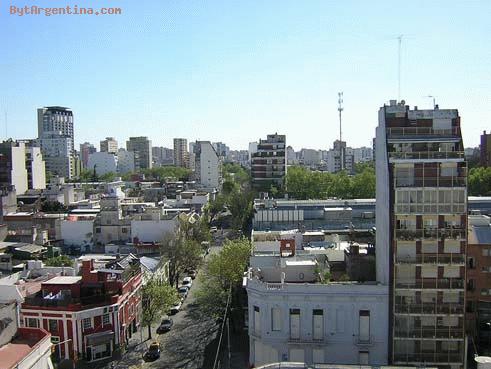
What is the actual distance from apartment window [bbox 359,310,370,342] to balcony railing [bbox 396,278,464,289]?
266 centimetres

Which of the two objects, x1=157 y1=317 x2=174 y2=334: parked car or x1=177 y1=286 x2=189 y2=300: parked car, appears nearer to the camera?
x1=157 y1=317 x2=174 y2=334: parked car

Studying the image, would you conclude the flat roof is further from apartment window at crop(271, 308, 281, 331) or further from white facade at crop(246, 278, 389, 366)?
apartment window at crop(271, 308, 281, 331)

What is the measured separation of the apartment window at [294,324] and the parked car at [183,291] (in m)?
22.9

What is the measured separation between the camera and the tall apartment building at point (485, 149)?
120975mm

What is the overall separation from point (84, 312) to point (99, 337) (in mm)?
2264

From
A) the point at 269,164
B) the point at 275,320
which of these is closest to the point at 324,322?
the point at 275,320

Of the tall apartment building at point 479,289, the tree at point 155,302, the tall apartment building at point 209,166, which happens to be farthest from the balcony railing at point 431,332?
the tall apartment building at point 209,166

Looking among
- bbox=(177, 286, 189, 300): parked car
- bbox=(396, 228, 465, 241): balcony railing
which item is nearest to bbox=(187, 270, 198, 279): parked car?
bbox=(177, 286, 189, 300): parked car

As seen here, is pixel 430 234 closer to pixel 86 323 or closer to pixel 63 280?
pixel 86 323

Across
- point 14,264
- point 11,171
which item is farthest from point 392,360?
Answer: point 11,171

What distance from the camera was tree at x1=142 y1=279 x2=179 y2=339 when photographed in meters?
40.9

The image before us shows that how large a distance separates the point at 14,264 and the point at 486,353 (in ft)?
149

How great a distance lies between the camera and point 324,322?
3194 centimetres

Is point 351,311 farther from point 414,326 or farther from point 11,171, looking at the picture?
point 11,171
